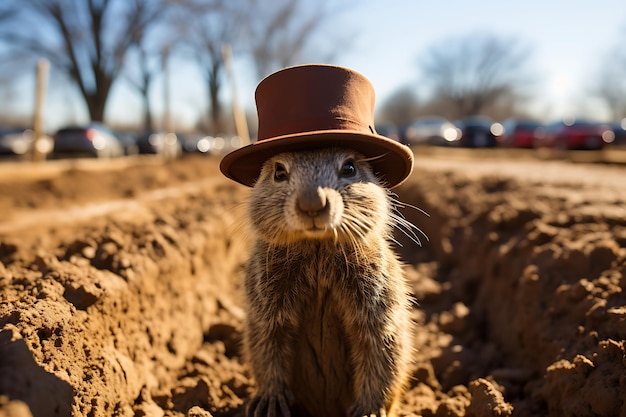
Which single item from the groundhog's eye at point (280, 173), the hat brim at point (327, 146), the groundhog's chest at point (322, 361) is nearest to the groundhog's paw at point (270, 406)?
the groundhog's chest at point (322, 361)

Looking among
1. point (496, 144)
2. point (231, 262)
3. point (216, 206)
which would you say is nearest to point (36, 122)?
point (216, 206)

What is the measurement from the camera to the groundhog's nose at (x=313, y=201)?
2.04m

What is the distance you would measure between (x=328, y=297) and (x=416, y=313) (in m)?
1.92

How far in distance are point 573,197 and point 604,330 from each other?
7.94ft

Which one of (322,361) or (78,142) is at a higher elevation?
(78,142)

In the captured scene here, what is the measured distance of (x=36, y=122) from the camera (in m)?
10.7

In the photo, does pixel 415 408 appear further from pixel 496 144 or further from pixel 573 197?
pixel 496 144

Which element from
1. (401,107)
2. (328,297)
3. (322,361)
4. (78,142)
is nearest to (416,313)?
A: (322,361)

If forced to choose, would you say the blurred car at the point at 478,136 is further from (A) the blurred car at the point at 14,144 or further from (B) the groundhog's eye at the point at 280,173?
(B) the groundhog's eye at the point at 280,173

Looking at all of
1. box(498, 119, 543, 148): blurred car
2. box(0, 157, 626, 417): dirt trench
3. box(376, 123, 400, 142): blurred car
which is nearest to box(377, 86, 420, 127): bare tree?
box(376, 123, 400, 142): blurred car

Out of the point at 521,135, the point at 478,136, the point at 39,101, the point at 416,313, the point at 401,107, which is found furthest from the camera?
the point at 401,107

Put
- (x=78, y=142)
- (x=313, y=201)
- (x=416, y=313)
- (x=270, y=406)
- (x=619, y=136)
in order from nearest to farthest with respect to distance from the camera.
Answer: (x=313, y=201)
(x=270, y=406)
(x=416, y=313)
(x=78, y=142)
(x=619, y=136)

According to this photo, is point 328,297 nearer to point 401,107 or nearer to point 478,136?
point 478,136

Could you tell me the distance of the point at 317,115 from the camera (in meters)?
2.40
